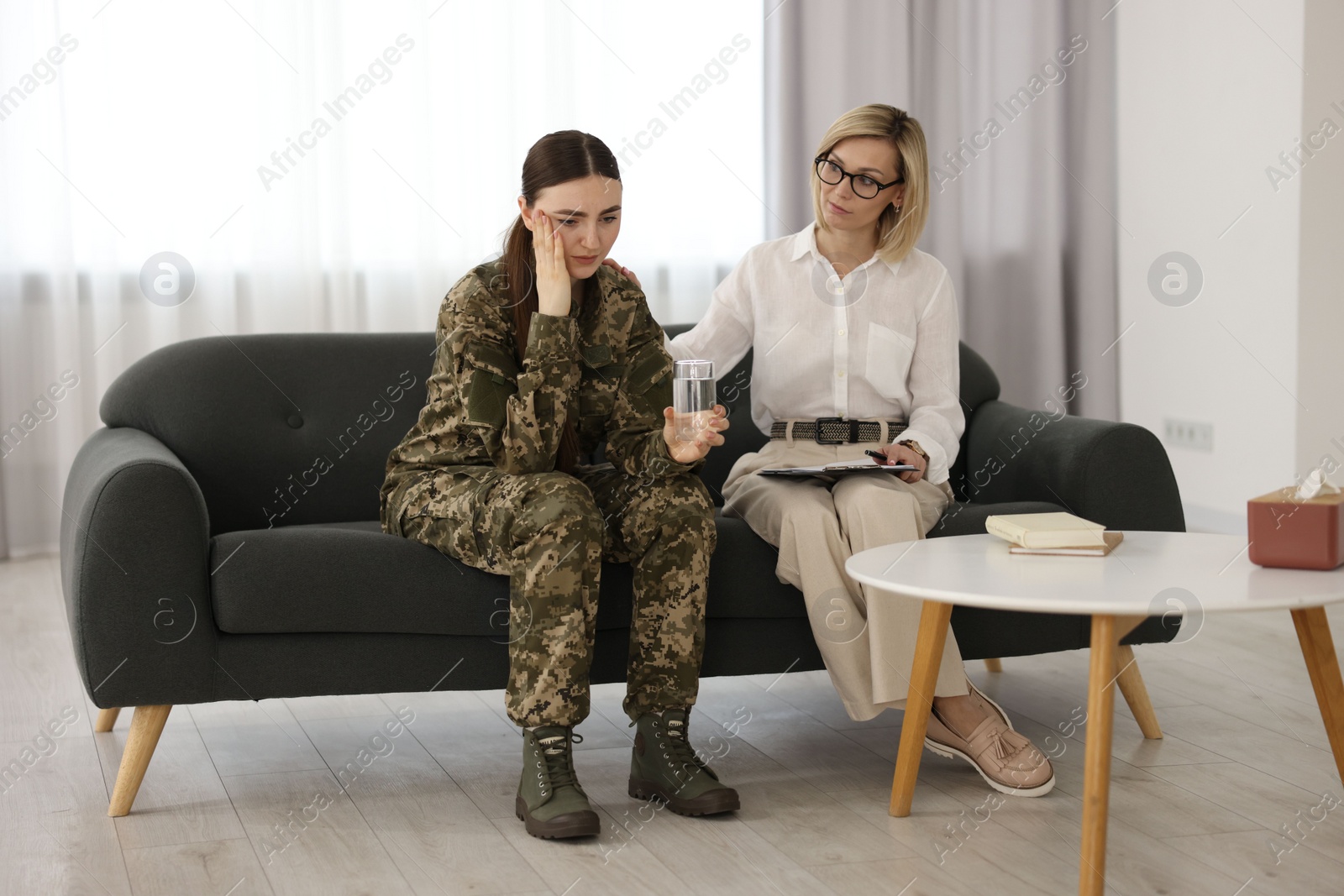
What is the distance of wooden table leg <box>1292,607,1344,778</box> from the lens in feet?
5.56

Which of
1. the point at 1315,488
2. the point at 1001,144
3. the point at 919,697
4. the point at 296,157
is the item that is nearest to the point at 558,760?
the point at 919,697

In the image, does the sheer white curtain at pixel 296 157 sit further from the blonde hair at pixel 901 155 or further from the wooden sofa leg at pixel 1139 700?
the wooden sofa leg at pixel 1139 700

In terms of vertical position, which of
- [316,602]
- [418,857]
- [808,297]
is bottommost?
[418,857]

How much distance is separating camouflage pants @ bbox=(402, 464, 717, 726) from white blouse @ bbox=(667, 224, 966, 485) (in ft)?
1.40

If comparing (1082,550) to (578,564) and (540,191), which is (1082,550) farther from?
(540,191)

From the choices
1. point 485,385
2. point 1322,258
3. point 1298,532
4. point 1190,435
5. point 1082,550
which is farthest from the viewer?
point 1190,435

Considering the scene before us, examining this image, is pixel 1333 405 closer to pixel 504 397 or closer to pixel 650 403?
pixel 650 403

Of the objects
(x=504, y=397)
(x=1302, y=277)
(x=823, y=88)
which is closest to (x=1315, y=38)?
(x=1302, y=277)

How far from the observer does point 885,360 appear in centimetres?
229

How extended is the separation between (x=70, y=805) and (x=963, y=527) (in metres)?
1.43

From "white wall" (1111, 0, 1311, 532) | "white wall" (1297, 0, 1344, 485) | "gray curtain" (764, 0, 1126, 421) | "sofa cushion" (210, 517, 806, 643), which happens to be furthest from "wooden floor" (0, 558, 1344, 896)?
"gray curtain" (764, 0, 1126, 421)

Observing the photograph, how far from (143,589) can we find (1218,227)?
332cm

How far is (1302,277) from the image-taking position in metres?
3.61

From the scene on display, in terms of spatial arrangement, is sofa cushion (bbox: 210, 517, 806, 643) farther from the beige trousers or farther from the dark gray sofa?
the beige trousers
